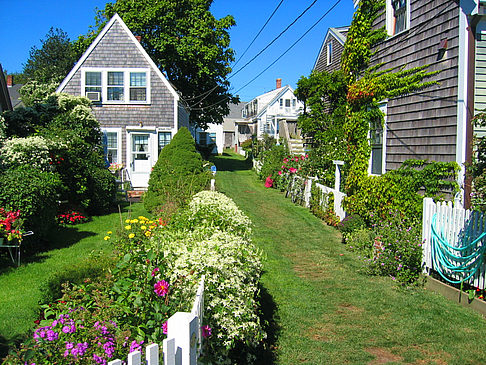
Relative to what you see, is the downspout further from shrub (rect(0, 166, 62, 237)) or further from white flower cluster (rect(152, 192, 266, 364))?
shrub (rect(0, 166, 62, 237))

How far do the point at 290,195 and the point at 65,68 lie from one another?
43129 mm

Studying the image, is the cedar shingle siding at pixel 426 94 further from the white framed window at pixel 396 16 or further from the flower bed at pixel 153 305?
the flower bed at pixel 153 305

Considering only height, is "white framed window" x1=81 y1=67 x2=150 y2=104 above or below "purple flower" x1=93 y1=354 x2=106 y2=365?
above

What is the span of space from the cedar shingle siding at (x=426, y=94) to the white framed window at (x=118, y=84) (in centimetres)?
1289

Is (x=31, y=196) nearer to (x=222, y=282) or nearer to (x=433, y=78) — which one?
(x=222, y=282)

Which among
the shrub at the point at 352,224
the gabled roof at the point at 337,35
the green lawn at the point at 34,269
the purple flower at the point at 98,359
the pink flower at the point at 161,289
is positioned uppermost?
the gabled roof at the point at 337,35

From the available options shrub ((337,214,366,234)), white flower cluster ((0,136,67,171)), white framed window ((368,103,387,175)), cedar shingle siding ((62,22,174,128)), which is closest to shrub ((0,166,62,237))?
white flower cluster ((0,136,67,171))

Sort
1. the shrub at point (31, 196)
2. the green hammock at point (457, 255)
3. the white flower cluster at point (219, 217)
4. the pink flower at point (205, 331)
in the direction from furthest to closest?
1. the shrub at point (31, 196)
2. the white flower cluster at point (219, 217)
3. the green hammock at point (457, 255)
4. the pink flower at point (205, 331)

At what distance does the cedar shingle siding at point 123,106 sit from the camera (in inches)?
→ 829

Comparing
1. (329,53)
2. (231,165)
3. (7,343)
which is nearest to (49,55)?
(231,165)

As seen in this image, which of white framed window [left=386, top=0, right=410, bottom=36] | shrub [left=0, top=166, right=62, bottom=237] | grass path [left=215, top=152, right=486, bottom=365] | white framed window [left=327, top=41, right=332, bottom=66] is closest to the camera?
grass path [left=215, top=152, right=486, bottom=365]

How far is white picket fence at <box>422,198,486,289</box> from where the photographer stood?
6.62 meters

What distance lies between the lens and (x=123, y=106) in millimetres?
21312

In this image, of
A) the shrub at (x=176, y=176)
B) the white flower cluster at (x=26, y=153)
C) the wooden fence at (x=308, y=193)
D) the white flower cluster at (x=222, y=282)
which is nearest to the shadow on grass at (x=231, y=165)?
the wooden fence at (x=308, y=193)
